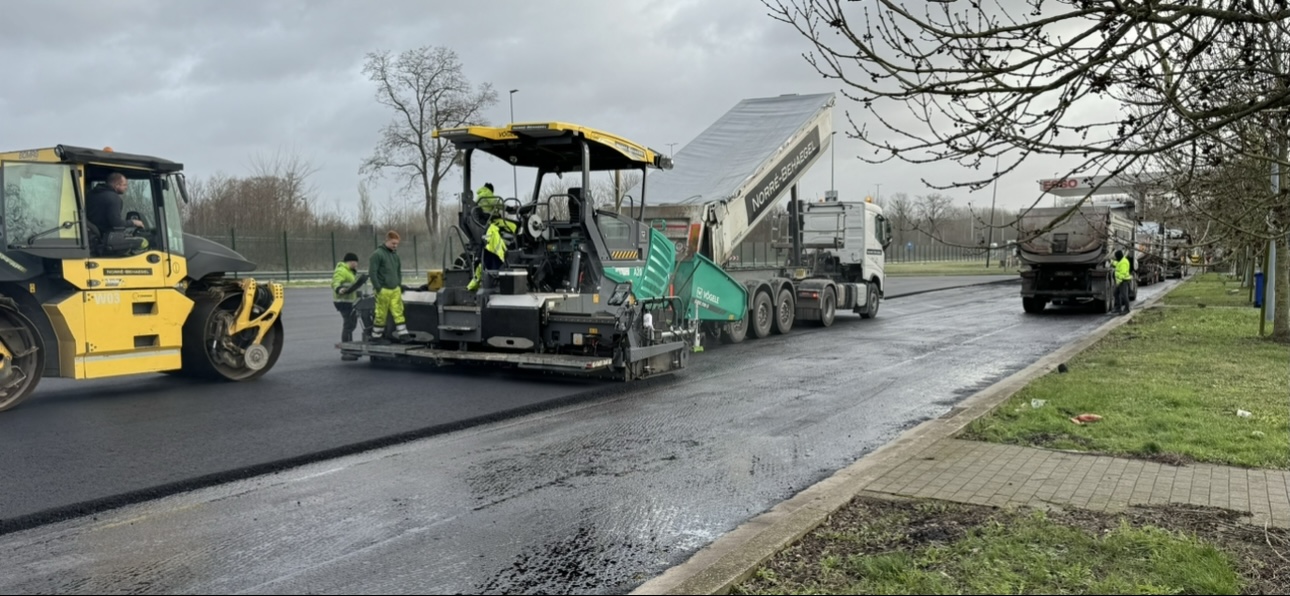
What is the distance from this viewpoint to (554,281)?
1117 cm

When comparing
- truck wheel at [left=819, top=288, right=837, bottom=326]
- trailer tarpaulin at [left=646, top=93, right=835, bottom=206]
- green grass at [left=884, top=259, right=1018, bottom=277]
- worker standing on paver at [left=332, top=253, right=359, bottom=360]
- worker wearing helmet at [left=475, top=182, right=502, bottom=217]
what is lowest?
green grass at [left=884, top=259, right=1018, bottom=277]

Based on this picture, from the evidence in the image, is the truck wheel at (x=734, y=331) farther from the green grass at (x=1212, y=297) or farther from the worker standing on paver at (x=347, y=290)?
the green grass at (x=1212, y=297)

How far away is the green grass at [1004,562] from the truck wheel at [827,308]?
12793mm

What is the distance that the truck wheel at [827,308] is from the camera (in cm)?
1742

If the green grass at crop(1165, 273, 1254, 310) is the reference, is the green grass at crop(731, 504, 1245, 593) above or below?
above

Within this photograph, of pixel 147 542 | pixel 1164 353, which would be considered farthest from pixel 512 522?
pixel 1164 353

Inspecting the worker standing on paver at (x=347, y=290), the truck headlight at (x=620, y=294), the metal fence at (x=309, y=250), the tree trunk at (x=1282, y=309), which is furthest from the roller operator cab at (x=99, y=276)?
the metal fence at (x=309, y=250)

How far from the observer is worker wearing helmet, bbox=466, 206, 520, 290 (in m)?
10.6

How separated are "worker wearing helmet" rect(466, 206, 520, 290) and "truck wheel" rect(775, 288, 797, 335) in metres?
6.52

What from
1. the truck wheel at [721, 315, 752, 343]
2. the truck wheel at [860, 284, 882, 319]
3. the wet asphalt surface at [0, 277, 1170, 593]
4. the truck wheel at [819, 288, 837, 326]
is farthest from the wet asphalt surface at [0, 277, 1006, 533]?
the truck wheel at [860, 284, 882, 319]

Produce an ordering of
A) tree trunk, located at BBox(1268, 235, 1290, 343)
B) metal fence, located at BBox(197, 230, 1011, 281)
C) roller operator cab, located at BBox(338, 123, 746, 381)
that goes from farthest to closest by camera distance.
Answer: metal fence, located at BBox(197, 230, 1011, 281)
tree trunk, located at BBox(1268, 235, 1290, 343)
roller operator cab, located at BBox(338, 123, 746, 381)

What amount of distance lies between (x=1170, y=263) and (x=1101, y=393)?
277 centimetres

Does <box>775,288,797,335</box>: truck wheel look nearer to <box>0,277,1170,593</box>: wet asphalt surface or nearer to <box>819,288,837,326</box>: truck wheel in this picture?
<box>819,288,837,326</box>: truck wheel

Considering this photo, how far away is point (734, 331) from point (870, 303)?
5.82 meters
